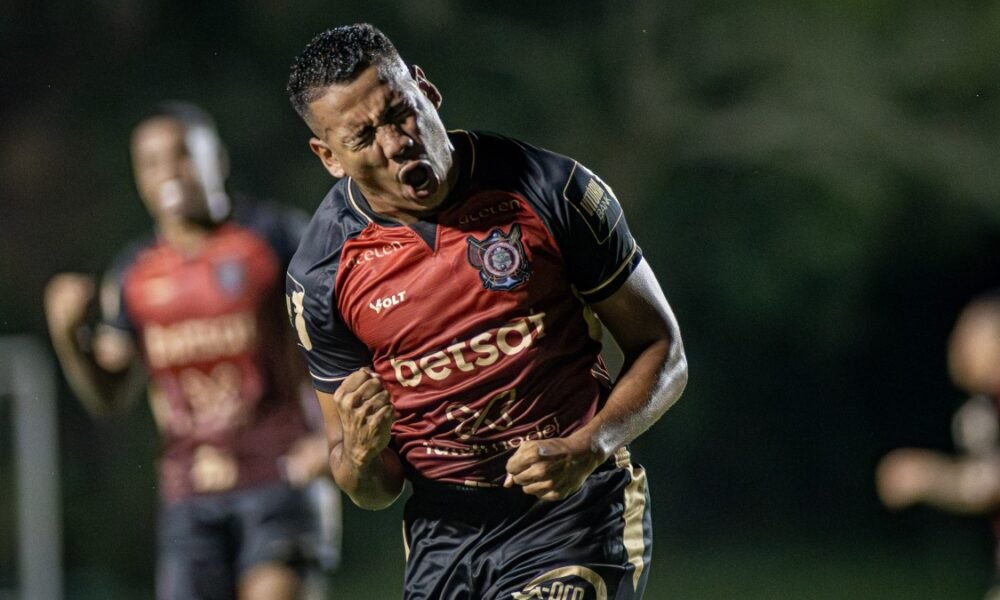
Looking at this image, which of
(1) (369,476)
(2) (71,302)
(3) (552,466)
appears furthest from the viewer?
(2) (71,302)

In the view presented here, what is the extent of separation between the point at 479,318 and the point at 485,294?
5cm

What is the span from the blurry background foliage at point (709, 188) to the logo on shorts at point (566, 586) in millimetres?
6410

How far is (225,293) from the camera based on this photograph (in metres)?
4.69

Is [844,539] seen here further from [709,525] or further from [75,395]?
[75,395]

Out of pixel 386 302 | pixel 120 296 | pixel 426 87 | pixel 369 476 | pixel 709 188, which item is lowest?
pixel 709 188

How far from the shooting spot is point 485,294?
9.61 feet

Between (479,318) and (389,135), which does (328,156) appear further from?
(479,318)

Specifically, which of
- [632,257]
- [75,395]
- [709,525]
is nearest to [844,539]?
[709,525]

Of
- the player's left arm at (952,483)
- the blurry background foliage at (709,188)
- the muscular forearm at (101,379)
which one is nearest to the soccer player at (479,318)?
the player's left arm at (952,483)

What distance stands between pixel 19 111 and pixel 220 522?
589 cm

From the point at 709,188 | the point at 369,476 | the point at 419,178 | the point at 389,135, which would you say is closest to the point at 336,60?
the point at 389,135

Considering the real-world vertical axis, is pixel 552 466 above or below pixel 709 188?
above

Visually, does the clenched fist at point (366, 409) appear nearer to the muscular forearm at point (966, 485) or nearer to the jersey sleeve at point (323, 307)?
the jersey sleeve at point (323, 307)

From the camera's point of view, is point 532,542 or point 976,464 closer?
point 532,542
